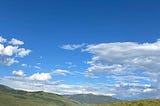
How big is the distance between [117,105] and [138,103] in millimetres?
4743

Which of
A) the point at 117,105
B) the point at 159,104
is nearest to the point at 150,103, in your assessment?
the point at 159,104

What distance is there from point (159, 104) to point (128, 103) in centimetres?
840

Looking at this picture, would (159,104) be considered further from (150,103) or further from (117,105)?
(117,105)

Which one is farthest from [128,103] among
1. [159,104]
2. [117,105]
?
[159,104]

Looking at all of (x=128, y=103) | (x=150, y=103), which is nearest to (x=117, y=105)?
(x=128, y=103)

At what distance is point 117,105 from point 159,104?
9821 mm

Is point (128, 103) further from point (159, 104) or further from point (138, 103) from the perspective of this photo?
point (159, 104)

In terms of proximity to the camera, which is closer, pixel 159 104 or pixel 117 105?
pixel 159 104

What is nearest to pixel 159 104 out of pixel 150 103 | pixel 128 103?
pixel 150 103

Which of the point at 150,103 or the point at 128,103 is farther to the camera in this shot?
the point at 128,103

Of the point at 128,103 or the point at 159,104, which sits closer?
the point at 159,104

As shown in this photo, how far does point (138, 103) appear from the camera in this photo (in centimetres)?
6600

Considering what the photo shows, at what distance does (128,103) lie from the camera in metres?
68.6

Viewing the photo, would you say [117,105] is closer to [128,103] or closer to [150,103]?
[128,103]
